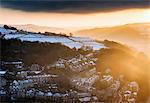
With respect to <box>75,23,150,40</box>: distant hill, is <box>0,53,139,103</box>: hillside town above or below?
below

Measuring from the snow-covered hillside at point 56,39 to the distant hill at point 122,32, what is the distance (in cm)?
4

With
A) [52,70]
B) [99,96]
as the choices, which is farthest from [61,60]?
[99,96]

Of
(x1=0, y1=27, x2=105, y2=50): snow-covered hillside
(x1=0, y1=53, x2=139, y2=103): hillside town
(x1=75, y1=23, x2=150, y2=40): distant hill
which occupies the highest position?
(x1=75, y1=23, x2=150, y2=40): distant hill

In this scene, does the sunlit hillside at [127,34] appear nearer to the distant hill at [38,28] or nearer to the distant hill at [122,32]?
the distant hill at [122,32]

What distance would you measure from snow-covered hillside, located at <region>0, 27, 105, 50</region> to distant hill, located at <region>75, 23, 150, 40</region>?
0.04 meters

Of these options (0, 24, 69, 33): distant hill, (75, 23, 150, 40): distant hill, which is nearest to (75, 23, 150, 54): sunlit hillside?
(75, 23, 150, 40): distant hill

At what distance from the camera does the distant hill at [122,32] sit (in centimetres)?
215

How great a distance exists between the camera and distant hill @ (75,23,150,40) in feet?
7.04

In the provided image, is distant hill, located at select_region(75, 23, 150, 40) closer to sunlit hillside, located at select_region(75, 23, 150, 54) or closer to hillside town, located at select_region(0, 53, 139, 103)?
sunlit hillside, located at select_region(75, 23, 150, 54)

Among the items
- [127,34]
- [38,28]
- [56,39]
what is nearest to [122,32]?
[127,34]

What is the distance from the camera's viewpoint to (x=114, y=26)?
86.0 inches

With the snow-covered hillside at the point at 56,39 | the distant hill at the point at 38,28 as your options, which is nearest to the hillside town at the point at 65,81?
the snow-covered hillside at the point at 56,39

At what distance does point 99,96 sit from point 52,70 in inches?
12.0

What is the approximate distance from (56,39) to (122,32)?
387 millimetres
